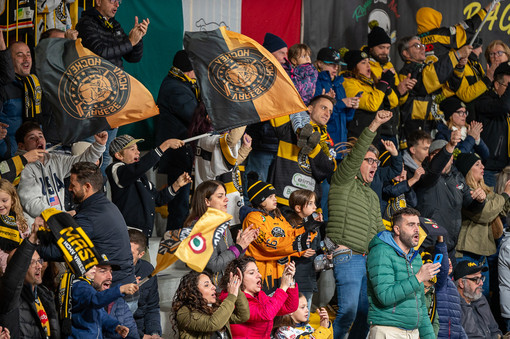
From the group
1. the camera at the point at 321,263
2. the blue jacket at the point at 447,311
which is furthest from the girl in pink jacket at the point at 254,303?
the blue jacket at the point at 447,311

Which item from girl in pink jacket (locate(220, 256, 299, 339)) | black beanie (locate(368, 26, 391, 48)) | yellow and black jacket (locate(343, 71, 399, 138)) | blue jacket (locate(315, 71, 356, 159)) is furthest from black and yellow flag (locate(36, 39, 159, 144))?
black beanie (locate(368, 26, 391, 48))

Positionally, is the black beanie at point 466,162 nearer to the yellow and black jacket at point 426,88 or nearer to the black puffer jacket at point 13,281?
the yellow and black jacket at point 426,88

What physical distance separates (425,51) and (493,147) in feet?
5.19

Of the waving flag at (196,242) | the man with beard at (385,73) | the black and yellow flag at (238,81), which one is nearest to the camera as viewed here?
the waving flag at (196,242)

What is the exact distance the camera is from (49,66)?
7.39m

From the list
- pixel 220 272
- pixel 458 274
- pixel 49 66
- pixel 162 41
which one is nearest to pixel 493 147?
pixel 458 274

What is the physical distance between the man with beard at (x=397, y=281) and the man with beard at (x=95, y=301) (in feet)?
7.03

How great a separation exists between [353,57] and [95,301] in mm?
5541

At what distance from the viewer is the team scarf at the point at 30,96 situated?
832 centimetres

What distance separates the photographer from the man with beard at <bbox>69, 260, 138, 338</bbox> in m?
5.88

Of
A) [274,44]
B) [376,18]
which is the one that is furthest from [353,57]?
[376,18]

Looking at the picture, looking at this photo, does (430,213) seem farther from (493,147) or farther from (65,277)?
(65,277)

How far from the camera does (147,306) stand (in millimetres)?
7191

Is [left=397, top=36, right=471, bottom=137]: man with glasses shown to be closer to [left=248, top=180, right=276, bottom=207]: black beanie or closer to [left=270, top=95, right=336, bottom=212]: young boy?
[left=270, top=95, right=336, bottom=212]: young boy
